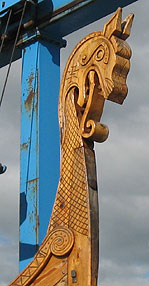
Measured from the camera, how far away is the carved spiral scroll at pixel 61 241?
14.5ft

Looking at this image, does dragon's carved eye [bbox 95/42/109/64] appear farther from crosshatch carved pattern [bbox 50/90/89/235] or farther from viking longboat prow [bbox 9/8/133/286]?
crosshatch carved pattern [bbox 50/90/89/235]

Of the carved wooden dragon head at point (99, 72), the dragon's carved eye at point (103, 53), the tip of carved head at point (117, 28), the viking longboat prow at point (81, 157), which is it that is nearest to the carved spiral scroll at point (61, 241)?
the viking longboat prow at point (81, 157)

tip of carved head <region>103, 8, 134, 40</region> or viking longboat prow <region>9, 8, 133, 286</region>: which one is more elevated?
tip of carved head <region>103, 8, 134, 40</region>

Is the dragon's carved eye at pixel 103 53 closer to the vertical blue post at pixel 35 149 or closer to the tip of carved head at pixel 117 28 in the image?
the tip of carved head at pixel 117 28

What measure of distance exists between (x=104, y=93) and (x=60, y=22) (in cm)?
336

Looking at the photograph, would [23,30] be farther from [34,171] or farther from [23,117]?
[34,171]

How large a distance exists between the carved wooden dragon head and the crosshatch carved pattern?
2.7 inches

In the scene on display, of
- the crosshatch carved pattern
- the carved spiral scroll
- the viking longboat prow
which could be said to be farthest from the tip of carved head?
the carved spiral scroll

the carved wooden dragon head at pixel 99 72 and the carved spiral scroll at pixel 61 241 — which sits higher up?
the carved wooden dragon head at pixel 99 72

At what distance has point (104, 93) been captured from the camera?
4555 mm

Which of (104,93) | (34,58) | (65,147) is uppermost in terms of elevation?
(34,58)

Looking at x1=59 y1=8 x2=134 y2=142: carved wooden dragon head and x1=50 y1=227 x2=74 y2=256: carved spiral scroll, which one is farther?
x1=59 y1=8 x2=134 y2=142: carved wooden dragon head

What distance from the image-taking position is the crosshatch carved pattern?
4.42 metres

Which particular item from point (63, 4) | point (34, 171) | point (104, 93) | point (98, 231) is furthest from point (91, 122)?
point (63, 4)
